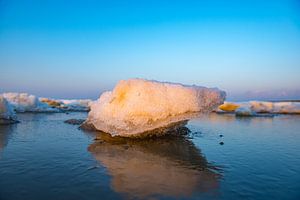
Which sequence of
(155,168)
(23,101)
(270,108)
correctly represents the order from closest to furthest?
1. (155,168)
2. (23,101)
3. (270,108)

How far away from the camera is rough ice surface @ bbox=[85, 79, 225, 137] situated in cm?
1012

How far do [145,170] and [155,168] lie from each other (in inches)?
A: 13.9

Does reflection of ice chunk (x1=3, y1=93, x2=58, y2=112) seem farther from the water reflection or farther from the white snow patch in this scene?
the water reflection

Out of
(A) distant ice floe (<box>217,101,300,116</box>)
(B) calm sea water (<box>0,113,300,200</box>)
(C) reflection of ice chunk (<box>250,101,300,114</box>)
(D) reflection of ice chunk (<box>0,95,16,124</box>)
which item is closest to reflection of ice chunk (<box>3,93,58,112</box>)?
(D) reflection of ice chunk (<box>0,95,16,124</box>)

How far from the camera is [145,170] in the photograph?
22.1 feet

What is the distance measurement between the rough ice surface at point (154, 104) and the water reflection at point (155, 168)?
2.67 ft

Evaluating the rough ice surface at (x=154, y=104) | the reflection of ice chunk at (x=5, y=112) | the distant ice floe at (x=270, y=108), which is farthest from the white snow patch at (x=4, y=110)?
the distant ice floe at (x=270, y=108)

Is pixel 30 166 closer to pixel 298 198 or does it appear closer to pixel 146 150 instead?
pixel 146 150

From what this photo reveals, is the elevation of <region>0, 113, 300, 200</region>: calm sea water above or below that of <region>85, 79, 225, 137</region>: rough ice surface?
below

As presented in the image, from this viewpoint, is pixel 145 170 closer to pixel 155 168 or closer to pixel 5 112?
pixel 155 168

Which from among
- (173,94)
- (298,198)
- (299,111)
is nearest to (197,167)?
(298,198)

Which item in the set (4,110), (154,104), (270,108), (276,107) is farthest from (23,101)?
(276,107)

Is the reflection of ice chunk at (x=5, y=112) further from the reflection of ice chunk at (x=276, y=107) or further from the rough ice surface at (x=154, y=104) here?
the reflection of ice chunk at (x=276, y=107)

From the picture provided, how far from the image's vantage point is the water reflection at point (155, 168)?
5.30 metres
